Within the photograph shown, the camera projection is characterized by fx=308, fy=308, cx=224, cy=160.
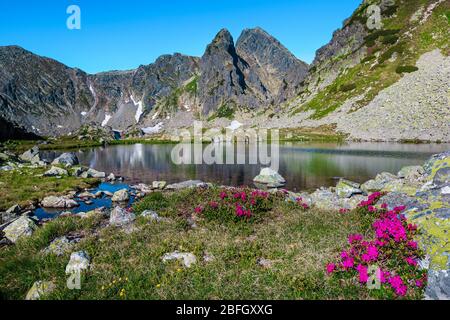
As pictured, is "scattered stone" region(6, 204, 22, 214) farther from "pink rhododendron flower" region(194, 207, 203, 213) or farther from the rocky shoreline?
"pink rhododendron flower" region(194, 207, 203, 213)

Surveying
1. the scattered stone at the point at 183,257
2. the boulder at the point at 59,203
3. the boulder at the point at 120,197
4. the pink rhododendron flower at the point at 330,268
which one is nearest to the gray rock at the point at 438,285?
the pink rhododendron flower at the point at 330,268

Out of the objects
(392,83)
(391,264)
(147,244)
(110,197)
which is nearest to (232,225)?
(147,244)

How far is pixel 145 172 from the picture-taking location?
57.8m

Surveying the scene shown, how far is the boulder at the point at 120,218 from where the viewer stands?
694 inches

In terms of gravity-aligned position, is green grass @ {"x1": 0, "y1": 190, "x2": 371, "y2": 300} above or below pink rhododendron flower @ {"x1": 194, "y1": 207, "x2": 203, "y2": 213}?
below

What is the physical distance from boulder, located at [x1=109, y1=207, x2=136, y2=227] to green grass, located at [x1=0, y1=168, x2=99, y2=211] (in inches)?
706

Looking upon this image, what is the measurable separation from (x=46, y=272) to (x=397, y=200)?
58.2 feet

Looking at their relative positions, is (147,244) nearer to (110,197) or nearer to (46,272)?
(46,272)

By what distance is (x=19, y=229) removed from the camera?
1861 cm

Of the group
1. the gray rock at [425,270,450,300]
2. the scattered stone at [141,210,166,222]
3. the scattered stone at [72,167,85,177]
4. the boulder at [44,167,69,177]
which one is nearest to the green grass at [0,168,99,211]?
the boulder at [44,167,69,177]

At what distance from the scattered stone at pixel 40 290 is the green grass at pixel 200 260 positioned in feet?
0.87

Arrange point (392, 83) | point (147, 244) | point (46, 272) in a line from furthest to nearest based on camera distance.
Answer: point (392, 83), point (147, 244), point (46, 272)

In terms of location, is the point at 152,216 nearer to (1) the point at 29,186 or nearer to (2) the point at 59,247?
(2) the point at 59,247

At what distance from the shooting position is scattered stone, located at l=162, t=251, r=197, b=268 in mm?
12055
